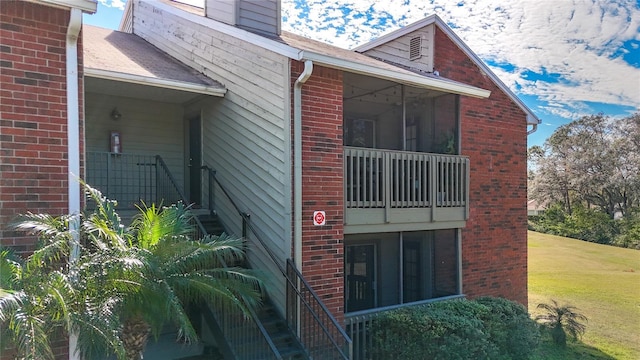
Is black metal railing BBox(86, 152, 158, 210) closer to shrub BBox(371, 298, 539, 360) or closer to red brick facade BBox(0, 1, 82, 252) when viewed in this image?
red brick facade BBox(0, 1, 82, 252)

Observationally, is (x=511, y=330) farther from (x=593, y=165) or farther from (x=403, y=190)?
(x=593, y=165)

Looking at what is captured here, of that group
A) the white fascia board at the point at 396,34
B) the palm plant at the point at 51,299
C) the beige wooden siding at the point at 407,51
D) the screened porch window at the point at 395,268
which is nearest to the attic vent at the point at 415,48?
the beige wooden siding at the point at 407,51

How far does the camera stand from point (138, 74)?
6.32m

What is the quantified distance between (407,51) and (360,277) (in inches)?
211

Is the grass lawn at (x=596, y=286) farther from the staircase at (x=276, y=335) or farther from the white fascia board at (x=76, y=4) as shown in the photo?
the white fascia board at (x=76, y=4)

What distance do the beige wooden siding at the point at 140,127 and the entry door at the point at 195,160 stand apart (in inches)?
8.4

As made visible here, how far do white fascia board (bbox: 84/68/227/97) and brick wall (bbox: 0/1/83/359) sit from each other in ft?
5.01

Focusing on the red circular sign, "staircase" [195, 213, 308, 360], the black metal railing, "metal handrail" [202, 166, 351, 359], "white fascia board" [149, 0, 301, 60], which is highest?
"white fascia board" [149, 0, 301, 60]

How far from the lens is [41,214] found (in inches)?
160

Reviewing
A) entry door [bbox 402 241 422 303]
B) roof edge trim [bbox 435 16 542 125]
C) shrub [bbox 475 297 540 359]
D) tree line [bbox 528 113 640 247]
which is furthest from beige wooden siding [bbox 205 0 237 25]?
tree line [bbox 528 113 640 247]

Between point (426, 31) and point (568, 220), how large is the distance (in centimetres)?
2893

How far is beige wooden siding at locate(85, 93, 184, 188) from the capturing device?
7523 millimetres

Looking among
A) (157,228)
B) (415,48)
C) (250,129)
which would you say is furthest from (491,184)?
(157,228)

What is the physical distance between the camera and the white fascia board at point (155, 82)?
5.94 meters
